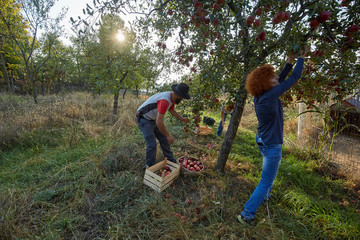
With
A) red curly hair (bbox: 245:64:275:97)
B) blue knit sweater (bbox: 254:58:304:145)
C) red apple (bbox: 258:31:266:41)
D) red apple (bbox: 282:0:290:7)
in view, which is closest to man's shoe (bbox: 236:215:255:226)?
blue knit sweater (bbox: 254:58:304:145)

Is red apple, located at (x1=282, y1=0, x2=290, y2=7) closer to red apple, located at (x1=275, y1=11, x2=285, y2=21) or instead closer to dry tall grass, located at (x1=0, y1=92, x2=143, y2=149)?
red apple, located at (x1=275, y1=11, x2=285, y2=21)

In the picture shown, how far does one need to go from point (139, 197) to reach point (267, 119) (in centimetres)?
208

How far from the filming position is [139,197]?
2.40m

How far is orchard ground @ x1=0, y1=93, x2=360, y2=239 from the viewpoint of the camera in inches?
72.4

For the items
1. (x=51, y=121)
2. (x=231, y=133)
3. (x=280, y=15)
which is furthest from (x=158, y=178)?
(x=51, y=121)

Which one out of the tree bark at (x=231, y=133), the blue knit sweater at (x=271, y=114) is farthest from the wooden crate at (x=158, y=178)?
the blue knit sweater at (x=271, y=114)

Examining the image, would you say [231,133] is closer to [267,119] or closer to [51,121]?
[267,119]

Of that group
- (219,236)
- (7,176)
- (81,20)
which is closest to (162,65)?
(81,20)

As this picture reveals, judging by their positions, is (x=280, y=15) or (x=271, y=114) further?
(x=271, y=114)

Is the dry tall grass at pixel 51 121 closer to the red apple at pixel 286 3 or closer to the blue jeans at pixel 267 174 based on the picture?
the blue jeans at pixel 267 174

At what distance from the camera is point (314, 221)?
6.48 feet

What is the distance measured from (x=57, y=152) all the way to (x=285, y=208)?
178 inches

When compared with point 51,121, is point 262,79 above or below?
above

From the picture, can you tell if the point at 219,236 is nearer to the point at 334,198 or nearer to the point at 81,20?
the point at 334,198
